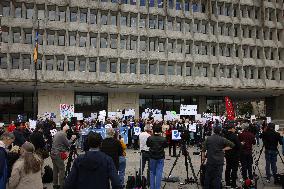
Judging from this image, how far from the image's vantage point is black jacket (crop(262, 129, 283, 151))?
13.8m

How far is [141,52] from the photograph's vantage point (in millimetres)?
51125

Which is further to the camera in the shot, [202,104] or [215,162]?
[202,104]

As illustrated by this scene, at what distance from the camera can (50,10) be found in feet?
154

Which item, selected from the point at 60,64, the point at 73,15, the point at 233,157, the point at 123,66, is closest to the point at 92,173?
the point at 233,157

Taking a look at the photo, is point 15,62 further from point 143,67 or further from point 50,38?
point 143,67

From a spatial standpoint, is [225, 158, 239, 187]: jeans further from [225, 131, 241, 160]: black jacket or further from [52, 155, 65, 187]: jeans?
[52, 155, 65, 187]: jeans

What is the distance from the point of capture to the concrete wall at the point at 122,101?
52.6 metres

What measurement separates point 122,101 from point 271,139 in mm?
40304

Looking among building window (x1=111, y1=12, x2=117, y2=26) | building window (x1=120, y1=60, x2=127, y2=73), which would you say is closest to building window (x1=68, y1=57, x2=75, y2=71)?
building window (x1=120, y1=60, x2=127, y2=73)

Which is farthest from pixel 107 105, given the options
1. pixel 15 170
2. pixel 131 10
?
pixel 15 170

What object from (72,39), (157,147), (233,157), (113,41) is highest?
(113,41)

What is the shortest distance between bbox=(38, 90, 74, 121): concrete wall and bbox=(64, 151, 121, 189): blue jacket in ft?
142

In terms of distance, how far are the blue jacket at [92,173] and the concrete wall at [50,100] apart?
43243 millimetres

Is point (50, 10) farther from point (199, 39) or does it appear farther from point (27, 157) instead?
point (27, 157)
